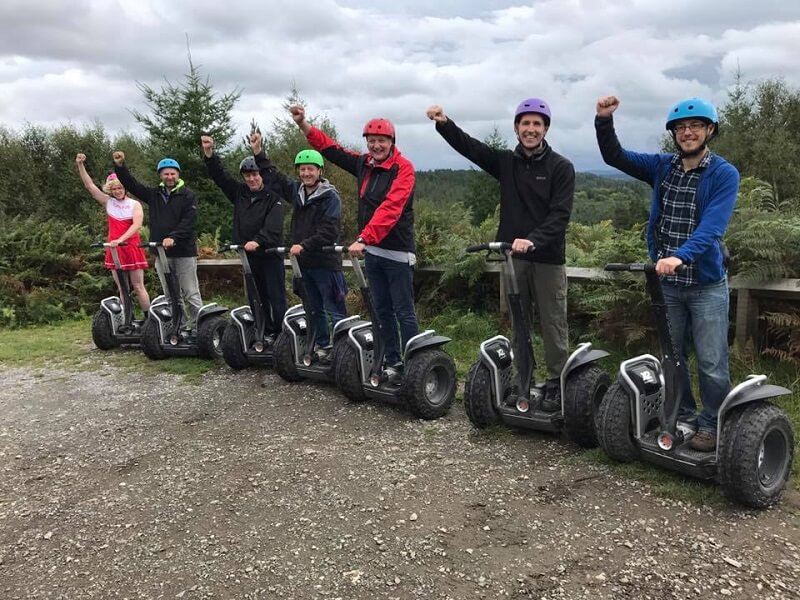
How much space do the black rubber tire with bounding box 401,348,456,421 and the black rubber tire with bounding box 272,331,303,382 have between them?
61.0 inches

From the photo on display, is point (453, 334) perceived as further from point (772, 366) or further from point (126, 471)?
point (126, 471)

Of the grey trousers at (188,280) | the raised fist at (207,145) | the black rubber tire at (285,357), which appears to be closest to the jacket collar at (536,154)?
the black rubber tire at (285,357)

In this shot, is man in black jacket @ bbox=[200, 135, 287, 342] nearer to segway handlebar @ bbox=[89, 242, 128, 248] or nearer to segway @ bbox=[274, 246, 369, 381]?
segway @ bbox=[274, 246, 369, 381]

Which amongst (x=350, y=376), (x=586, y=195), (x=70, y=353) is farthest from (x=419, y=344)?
(x=586, y=195)

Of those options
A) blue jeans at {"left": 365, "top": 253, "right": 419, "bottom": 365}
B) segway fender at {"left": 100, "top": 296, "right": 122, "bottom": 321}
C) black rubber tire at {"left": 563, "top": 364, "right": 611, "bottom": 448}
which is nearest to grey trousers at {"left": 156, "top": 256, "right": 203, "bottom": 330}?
segway fender at {"left": 100, "top": 296, "right": 122, "bottom": 321}

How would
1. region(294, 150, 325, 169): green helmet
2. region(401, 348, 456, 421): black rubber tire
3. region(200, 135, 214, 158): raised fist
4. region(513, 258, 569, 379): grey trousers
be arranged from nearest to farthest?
region(513, 258, 569, 379): grey trousers < region(401, 348, 456, 421): black rubber tire < region(294, 150, 325, 169): green helmet < region(200, 135, 214, 158): raised fist

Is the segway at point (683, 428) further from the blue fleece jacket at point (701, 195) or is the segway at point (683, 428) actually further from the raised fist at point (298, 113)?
the raised fist at point (298, 113)

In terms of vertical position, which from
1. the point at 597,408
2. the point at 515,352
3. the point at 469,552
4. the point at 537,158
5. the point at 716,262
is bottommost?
the point at 469,552

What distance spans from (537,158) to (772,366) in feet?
8.85

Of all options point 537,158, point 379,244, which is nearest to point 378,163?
point 379,244

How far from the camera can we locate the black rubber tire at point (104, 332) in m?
8.27

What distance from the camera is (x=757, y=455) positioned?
3424mm

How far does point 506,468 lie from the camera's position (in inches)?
164

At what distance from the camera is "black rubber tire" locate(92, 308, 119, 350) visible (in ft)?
27.1
